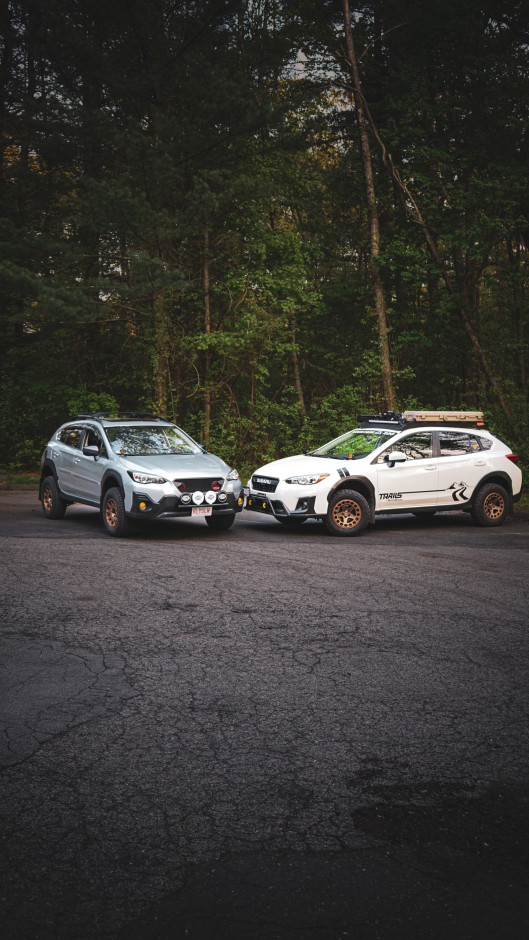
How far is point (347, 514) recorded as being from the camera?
12.8m

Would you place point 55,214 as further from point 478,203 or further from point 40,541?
point 40,541

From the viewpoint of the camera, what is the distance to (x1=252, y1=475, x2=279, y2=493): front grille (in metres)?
12.7

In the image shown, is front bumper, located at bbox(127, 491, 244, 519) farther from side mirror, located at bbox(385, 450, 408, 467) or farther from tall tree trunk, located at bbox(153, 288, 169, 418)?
tall tree trunk, located at bbox(153, 288, 169, 418)

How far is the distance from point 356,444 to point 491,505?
8.38 feet

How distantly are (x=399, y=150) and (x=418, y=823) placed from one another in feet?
80.7

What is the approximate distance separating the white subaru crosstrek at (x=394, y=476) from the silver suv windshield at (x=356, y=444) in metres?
0.02

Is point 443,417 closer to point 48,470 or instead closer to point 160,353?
point 48,470

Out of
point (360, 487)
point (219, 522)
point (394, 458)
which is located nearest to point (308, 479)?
point (360, 487)

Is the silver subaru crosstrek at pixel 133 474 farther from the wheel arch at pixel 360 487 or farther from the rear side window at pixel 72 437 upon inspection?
the wheel arch at pixel 360 487

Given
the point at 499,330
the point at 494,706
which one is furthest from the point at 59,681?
the point at 499,330

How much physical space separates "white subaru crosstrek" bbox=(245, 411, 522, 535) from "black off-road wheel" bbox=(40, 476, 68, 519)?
342 centimetres

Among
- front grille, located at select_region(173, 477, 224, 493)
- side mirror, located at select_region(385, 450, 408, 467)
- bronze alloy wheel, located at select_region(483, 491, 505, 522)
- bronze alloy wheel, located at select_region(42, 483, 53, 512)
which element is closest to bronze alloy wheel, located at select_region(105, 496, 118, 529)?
front grille, located at select_region(173, 477, 224, 493)

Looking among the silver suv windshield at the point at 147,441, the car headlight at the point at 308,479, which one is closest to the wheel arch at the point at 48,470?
the silver suv windshield at the point at 147,441

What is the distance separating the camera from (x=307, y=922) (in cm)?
285
